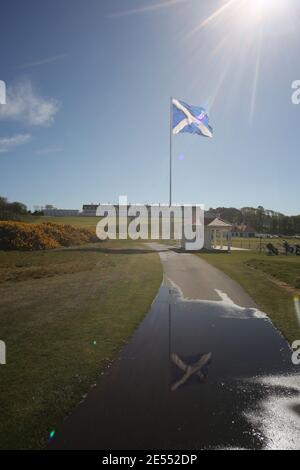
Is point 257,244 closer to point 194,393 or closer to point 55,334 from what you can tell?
point 55,334

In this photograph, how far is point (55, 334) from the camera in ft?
36.0

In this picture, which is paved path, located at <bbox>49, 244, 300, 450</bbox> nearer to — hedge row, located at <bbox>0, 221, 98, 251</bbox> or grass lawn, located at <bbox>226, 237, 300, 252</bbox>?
hedge row, located at <bbox>0, 221, 98, 251</bbox>

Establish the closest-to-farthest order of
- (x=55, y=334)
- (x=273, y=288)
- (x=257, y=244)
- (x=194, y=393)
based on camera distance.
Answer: (x=194, y=393) → (x=55, y=334) → (x=273, y=288) → (x=257, y=244)

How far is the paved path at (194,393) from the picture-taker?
5.88 m

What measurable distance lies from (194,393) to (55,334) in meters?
5.18

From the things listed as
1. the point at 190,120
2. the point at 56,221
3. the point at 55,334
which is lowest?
the point at 55,334

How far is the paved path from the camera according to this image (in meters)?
5.88

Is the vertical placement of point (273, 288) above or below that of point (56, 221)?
below

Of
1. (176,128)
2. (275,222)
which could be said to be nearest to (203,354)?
(176,128)

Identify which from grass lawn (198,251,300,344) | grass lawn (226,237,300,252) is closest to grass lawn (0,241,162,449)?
grass lawn (198,251,300,344)

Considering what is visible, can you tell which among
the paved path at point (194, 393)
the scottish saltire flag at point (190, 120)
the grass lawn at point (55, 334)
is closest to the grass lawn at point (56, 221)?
the scottish saltire flag at point (190, 120)

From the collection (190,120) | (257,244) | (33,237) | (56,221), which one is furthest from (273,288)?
(56,221)
